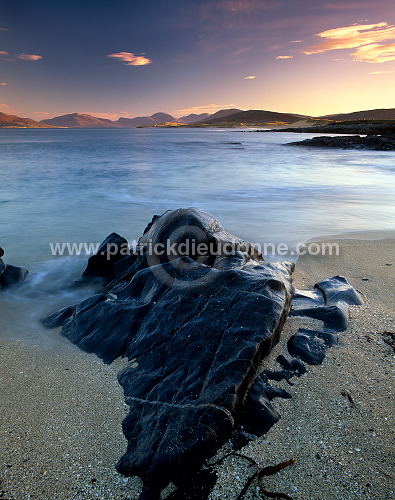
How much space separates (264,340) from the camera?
2.19 metres

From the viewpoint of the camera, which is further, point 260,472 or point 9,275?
Result: point 9,275

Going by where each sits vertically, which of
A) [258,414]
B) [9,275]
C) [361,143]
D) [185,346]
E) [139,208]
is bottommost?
[139,208]

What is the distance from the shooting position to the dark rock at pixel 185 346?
1795 millimetres

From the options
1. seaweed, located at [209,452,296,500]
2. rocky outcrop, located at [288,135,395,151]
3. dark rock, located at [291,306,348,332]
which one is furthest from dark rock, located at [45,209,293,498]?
rocky outcrop, located at [288,135,395,151]

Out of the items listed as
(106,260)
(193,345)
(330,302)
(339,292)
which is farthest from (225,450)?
(106,260)

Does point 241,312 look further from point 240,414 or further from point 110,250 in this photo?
point 110,250

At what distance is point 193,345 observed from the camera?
225 cm

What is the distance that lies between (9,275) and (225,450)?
3805mm

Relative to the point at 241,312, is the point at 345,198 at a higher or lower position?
lower

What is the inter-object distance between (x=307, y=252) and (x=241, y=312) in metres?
3.50

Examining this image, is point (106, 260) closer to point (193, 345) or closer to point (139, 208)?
point (193, 345)

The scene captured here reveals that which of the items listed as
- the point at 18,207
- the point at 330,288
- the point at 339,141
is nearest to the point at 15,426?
the point at 330,288

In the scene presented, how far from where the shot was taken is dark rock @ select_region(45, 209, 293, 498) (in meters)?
1.79

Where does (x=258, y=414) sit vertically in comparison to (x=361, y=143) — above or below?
below
